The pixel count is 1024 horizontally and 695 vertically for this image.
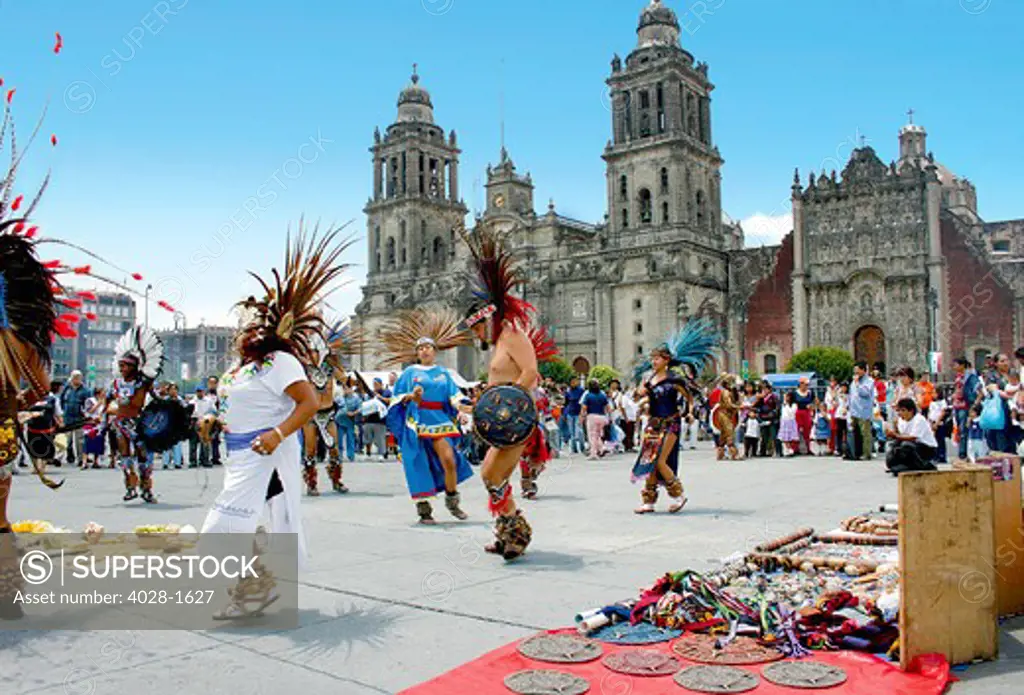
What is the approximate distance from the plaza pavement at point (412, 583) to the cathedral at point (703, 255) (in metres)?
38.1

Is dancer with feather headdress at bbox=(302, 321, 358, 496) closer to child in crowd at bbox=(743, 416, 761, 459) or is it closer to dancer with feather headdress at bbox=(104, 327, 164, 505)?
dancer with feather headdress at bbox=(104, 327, 164, 505)

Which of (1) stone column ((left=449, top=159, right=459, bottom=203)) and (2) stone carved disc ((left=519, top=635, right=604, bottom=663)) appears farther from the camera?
(1) stone column ((left=449, top=159, right=459, bottom=203))

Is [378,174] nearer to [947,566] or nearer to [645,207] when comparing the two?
[645,207]

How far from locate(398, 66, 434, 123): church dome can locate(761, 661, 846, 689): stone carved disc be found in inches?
2776

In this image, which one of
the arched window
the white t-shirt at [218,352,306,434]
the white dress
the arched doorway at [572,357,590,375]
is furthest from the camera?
the arched doorway at [572,357,590,375]

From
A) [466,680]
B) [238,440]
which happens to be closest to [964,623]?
[466,680]

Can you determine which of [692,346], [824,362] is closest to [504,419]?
[692,346]

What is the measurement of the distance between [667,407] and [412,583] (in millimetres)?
4427

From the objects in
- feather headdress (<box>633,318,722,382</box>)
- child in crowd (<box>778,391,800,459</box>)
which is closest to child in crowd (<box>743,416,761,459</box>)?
child in crowd (<box>778,391,800,459</box>)

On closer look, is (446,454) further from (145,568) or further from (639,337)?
(639,337)

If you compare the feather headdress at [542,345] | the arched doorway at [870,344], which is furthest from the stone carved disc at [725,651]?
the arched doorway at [870,344]

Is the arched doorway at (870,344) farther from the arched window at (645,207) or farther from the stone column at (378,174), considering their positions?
the stone column at (378,174)

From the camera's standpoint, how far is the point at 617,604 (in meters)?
4.70

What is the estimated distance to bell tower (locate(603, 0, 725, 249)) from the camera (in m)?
54.3
